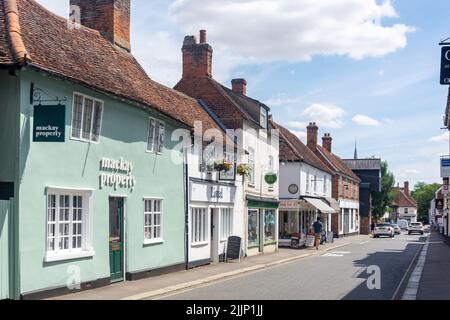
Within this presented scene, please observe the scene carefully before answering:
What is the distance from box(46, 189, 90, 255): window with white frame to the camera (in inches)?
541

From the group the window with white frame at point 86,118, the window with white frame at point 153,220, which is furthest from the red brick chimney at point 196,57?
the window with white frame at point 86,118

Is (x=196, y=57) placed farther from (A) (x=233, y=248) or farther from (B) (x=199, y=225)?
(B) (x=199, y=225)

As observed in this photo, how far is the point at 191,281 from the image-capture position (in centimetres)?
1741

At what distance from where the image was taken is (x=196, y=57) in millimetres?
30203

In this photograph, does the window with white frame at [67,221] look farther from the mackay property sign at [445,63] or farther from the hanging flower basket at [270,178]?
the hanging flower basket at [270,178]

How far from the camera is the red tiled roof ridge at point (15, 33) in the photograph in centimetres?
1235

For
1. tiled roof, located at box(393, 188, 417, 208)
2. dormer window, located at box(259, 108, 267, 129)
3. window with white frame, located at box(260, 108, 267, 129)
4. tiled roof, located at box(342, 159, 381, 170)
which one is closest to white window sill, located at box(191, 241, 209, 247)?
dormer window, located at box(259, 108, 267, 129)

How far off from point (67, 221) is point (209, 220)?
31.5ft

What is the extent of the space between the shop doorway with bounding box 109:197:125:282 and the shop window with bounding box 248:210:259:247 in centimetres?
1260

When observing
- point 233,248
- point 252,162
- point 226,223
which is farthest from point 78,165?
point 252,162

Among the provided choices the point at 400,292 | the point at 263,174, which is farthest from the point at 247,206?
the point at 400,292

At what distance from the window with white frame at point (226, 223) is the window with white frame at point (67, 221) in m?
10.3

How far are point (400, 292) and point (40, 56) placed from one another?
10.6 meters

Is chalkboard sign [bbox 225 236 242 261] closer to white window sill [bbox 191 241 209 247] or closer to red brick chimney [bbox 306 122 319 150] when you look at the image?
white window sill [bbox 191 241 209 247]
